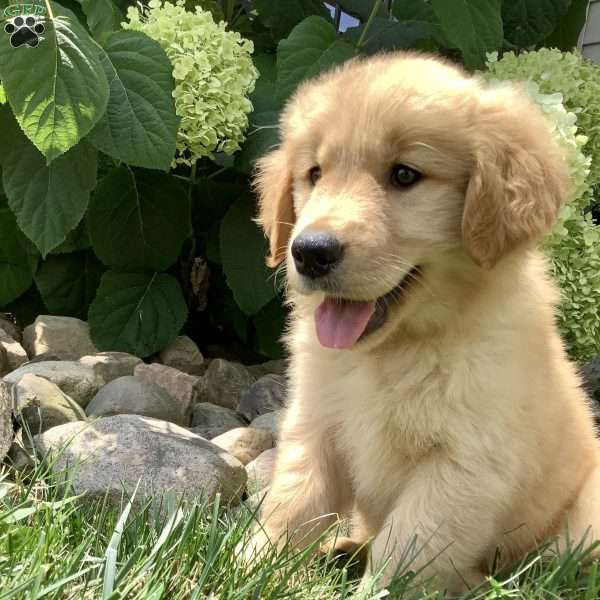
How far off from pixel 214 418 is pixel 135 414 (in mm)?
543

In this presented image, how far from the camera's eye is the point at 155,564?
149 cm

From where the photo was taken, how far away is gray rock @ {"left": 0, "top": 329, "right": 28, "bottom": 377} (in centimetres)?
325

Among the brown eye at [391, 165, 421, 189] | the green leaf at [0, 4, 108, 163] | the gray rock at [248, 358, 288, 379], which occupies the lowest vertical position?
the gray rock at [248, 358, 288, 379]

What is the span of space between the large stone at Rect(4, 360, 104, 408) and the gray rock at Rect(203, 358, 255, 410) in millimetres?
548

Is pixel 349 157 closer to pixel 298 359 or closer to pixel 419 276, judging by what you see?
pixel 419 276

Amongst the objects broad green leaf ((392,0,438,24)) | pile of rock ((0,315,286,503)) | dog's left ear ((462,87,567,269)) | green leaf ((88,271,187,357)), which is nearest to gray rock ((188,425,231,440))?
pile of rock ((0,315,286,503))

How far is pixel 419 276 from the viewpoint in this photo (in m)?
1.87

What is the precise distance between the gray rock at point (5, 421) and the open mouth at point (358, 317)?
0.85 m

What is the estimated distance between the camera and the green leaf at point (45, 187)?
8.89ft

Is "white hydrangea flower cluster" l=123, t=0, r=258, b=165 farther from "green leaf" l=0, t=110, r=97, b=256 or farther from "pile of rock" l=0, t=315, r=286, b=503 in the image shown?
"pile of rock" l=0, t=315, r=286, b=503

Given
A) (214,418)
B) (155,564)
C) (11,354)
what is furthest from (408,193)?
(11,354)

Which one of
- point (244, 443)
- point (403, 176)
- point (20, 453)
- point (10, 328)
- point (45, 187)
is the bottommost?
point (10, 328)

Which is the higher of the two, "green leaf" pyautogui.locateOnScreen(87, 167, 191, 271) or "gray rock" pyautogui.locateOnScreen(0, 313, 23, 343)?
"green leaf" pyautogui.locateOnScreen(87, 167, 191, 271)

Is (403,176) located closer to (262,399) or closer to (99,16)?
(262,399)
